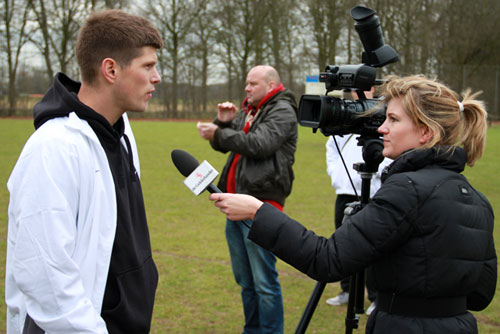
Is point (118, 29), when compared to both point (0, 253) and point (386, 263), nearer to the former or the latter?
point (386, 263)

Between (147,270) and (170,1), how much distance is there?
41891mm

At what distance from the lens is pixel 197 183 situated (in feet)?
7.32

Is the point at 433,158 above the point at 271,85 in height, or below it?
below

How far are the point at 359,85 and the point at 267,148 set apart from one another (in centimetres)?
149

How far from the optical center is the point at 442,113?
6.77 feet

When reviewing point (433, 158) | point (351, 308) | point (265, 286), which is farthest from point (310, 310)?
point (433, 158)

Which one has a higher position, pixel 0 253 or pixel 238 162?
pixel 238 162

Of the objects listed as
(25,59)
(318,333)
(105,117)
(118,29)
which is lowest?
(318,333)

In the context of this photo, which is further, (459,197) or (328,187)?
(328,187)

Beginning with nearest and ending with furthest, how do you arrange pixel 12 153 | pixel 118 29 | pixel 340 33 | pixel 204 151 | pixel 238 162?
pixel 118 29 → pixel 238 162 → pixel 12 153 → pixel 204 151 → pixel 340 33

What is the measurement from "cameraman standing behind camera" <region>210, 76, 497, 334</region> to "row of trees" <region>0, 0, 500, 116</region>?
32.2 meters

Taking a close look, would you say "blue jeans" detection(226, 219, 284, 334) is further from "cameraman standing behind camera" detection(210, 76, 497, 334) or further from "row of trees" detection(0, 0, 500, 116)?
"row of trees" detection(0, 0, 500, 116)

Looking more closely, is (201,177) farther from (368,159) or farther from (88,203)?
(368,159)

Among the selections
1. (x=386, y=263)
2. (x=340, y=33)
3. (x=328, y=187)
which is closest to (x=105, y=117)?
(x=386, y=263)
